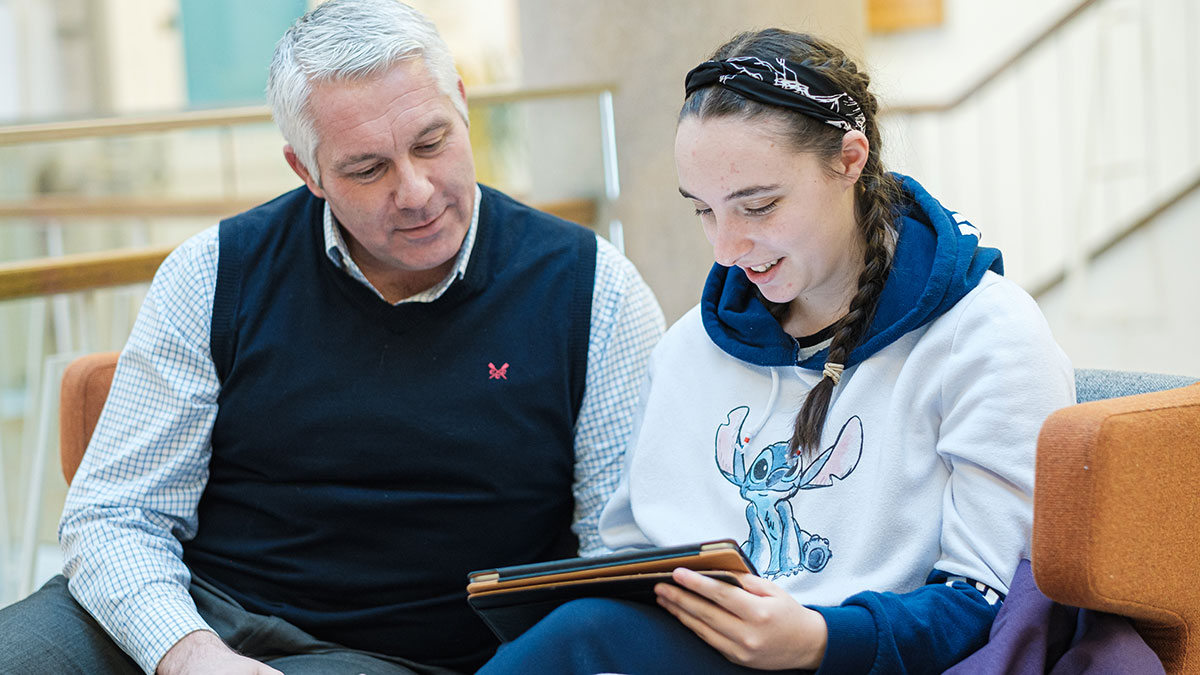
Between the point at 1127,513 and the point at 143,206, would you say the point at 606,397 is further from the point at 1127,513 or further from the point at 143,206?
the point at 143,206

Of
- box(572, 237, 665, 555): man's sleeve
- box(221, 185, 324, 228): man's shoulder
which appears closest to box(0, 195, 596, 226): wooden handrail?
box(221, 185, 324, 228): man's shoulder

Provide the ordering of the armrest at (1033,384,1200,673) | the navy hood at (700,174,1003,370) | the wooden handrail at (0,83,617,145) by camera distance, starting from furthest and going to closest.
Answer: the wooden handrail at (0,83,617,145), the navy hood at (700,174,1003,370), the armrest at (1033,384,1200,673)

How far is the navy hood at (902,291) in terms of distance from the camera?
1442 millimetres

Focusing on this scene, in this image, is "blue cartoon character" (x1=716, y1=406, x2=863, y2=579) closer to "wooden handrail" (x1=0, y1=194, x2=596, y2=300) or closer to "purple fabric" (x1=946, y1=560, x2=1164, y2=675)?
"purple fabric" (x1=946, y1=560, x2=1164, y2=675)

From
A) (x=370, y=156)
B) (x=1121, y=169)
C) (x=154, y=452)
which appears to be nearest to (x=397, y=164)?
(x=370, y=156)

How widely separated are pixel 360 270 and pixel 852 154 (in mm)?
803

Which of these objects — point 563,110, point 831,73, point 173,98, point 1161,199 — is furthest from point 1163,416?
point 173,98

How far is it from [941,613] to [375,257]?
3.43 feet

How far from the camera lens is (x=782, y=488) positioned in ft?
5.02

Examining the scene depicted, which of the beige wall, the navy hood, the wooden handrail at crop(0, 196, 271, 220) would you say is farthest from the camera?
the wooden handrail at crop(0, 196, 271, 220)

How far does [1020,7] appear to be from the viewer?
6078 millimetres

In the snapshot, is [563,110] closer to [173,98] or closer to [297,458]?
[297,458]

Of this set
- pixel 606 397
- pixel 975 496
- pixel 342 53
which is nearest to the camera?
pixel 975 496

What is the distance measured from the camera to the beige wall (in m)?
3.50
